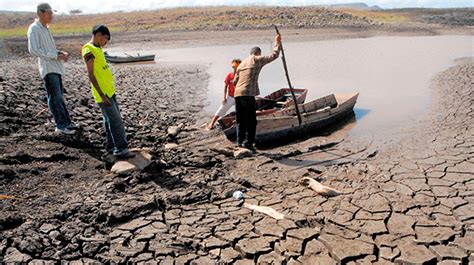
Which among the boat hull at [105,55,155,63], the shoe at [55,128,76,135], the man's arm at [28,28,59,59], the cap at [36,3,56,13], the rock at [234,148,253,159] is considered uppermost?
the cap at [36,3,56,13]

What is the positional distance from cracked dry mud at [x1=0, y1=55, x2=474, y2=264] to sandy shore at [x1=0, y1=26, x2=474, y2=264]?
2 cm

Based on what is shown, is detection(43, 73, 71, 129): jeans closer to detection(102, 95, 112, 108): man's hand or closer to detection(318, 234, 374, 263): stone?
detection(102, 95, 112, 108): man's hand

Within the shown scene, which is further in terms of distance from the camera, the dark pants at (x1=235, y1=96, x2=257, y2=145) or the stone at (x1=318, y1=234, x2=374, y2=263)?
the dark pants at (x1=235, y1=96, x2=257, y2=145)

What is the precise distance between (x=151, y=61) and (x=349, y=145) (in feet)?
60.2

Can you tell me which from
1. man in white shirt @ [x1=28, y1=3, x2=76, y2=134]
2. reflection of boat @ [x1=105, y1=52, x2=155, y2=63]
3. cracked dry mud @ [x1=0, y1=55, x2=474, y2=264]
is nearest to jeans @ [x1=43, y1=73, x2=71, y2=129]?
man in white shirt @ [x1=28, y1=3, x2=76, y2=134]

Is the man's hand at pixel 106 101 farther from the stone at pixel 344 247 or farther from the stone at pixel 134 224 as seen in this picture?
the stone at pixel 344 247

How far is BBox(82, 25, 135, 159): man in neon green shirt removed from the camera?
5723 millimetres

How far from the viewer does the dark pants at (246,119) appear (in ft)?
25.6

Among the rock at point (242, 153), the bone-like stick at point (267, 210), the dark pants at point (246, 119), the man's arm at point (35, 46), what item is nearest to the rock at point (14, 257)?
the bone-like stick at point (267, 210)

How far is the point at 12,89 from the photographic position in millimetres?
10203

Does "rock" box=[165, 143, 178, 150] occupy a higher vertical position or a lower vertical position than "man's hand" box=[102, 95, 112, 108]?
lower

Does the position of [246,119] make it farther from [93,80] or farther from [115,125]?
[93,80]

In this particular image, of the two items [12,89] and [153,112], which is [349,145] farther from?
[12,89]

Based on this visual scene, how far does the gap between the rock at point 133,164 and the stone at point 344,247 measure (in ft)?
10.3
